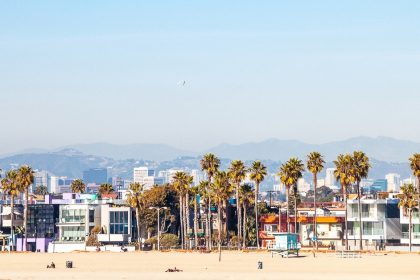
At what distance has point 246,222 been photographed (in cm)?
15725

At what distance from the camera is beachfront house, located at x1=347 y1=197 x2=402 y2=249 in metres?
147

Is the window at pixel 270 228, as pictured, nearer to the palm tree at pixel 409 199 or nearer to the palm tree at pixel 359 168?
the palm tree at pixel 359 168

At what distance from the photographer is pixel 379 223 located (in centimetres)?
14750

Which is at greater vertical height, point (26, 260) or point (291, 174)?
point (291, 174)

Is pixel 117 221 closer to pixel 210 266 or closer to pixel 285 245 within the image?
pixel 285 245

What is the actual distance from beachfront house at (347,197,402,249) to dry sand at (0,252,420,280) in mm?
22429

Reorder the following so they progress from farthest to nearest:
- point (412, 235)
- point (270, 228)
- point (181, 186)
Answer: point (270, 228) < point (181, 186) < point (412, 235)

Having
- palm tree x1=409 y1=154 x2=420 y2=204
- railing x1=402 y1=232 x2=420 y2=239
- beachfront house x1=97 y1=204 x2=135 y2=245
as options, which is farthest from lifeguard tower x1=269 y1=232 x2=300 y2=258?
beachfront house x1=97 y1=204 x2=135 y2=245

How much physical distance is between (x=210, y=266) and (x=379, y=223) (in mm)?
48390

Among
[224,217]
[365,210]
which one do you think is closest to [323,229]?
[365,210]

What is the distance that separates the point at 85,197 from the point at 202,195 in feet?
82.7

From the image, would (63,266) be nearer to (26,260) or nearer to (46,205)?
(26,260)

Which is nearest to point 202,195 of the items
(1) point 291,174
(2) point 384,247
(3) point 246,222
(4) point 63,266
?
(3) point 246,222

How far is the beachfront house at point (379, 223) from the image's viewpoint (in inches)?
5782
